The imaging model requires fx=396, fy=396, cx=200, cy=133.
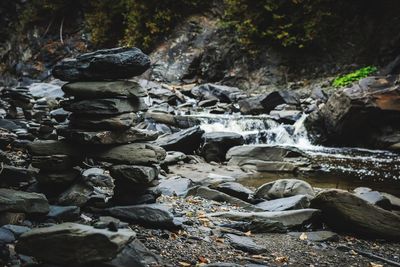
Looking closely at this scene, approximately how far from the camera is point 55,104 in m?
15.8

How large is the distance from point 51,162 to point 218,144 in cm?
768

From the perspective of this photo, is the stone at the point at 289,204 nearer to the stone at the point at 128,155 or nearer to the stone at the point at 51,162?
the stone at the point at 128,155

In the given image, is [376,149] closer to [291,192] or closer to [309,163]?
[309,163]

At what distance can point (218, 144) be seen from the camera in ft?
40.1

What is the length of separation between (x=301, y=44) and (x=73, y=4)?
66.4 feet

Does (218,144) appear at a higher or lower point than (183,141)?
lower

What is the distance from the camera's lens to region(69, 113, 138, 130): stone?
4.95 metres

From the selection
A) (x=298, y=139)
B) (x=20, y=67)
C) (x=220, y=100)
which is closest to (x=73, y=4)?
(x=20, y=67)

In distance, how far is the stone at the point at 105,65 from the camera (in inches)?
198

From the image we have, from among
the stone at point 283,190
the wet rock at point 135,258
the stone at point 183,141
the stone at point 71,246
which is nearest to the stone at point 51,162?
the wet rock at point 135,258

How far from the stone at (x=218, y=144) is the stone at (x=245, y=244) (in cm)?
710

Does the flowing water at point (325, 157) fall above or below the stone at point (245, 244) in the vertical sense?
below

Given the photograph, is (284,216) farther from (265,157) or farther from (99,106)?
(265,157)

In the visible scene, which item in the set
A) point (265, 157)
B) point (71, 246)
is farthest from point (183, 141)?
point (71, 246)
